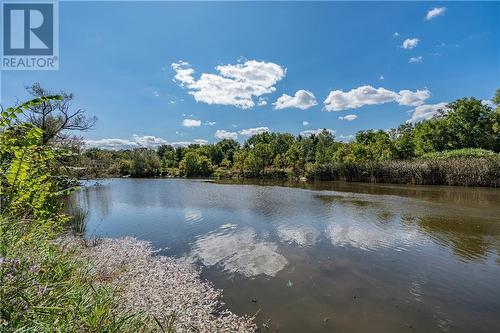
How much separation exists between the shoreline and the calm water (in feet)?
1.36

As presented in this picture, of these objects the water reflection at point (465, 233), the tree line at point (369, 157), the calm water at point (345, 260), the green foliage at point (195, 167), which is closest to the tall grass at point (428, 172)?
the tree line at point (369, 157)

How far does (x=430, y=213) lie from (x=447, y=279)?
9319 millimetres

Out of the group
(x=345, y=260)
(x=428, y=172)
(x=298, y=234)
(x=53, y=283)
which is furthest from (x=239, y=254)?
(x=428, y=172)

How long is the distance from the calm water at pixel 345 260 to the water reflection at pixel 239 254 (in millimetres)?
35

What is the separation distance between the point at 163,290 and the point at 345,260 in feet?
18.5

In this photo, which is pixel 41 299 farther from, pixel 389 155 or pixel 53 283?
pixel 389 155

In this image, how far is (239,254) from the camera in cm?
909

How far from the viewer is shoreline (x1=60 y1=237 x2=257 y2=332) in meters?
5.00

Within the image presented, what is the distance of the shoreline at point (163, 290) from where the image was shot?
197 inches

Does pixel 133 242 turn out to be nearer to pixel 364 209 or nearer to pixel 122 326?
pixel 122 326

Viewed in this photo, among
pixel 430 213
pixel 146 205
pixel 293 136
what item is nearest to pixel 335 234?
pixel 430 213

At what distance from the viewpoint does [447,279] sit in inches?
275

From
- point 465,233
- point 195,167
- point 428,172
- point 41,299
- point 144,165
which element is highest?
point 144,165

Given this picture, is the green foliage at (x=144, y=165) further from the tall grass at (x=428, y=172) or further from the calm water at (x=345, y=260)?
the calm water at (x=345, y=260)
